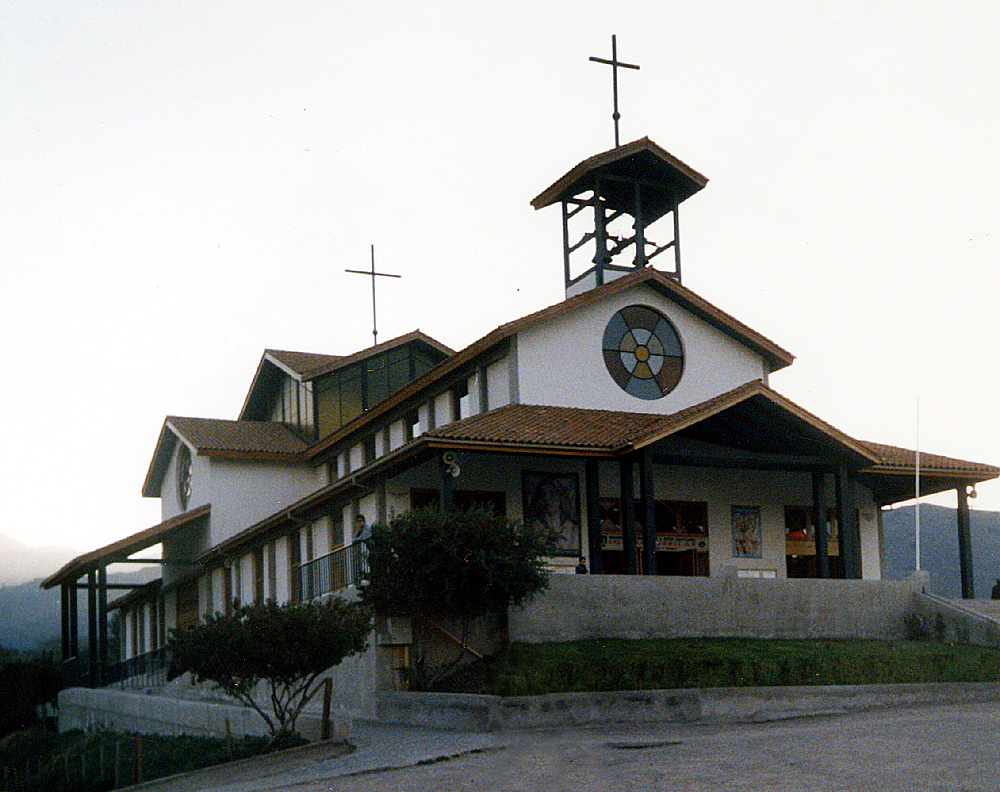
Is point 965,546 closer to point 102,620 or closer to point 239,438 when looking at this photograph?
point 239,438

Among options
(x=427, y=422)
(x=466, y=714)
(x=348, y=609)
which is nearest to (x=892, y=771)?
(x=466, y=714)

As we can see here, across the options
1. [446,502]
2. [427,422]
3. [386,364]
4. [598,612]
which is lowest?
[598,612]

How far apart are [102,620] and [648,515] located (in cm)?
1961

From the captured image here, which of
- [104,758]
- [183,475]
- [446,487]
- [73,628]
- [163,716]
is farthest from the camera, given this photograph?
[183,475]

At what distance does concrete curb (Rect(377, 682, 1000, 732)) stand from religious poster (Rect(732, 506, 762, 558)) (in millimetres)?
9286

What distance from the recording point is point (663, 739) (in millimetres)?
16297

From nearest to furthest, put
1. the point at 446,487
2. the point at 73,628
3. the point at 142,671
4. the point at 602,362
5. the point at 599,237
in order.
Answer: the point at 446,487 → the point at 602,362 → the point at 599,237 → the point at 142,671 → the point at 73,628

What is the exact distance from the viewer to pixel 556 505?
2748 centimetres

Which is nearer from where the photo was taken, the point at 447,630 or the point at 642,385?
the point at 447,630

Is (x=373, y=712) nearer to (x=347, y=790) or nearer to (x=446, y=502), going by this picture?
(x=446, y=502)

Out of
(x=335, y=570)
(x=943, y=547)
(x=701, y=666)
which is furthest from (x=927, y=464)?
(x=943, y=547)

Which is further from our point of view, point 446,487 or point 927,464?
point 927,464

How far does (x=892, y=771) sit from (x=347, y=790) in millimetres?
5529

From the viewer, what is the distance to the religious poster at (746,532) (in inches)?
1150
